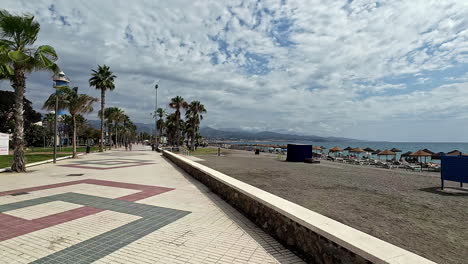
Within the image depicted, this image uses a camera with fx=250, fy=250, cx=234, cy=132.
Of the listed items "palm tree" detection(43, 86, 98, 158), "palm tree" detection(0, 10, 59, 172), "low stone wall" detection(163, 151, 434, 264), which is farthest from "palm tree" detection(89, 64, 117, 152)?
"low stone wall" detection(163, 151, 434, 264)

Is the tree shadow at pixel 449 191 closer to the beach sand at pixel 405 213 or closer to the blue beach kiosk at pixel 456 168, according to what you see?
the beach sand at pixel 405 213

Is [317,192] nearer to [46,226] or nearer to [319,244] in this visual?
[319,244]

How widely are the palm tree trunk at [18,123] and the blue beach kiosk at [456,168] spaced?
1925cm

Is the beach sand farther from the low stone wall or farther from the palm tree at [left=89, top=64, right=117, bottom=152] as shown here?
the palm tree at [left=89, top=64, right=117, bottom=152]

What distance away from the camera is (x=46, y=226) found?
4852 mm

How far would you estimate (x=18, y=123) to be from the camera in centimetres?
1283

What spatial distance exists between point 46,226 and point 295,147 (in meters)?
22.3

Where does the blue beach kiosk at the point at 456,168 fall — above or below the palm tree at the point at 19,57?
below

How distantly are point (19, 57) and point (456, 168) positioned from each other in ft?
63.6

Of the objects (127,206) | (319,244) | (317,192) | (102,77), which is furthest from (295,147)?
(102,77)

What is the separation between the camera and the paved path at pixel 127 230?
367 centimetres

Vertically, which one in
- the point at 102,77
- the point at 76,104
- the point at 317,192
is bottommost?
the point at 317,192

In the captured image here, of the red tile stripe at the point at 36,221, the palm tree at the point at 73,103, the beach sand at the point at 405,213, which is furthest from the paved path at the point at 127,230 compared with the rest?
the palm tree at the point at 73,103

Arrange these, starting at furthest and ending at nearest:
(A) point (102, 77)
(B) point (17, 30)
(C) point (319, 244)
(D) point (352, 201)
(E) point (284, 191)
A: (A) point (102, 77), (B) point (17, 30), (E) point (284, 191), (D) point (352, 201), (C) point (319, 244)
